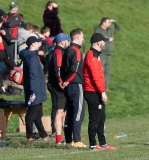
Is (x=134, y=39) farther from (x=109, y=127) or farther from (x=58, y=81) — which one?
(x=58, y=81)

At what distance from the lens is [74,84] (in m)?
12.4

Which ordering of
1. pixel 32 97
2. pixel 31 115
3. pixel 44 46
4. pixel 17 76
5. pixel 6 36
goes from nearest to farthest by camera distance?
pixel 32 97 < pixel 31 115 < pixel 17 76 < pixel 6 36 < pixel 44 46

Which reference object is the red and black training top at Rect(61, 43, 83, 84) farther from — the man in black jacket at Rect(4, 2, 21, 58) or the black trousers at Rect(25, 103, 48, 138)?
the man in black jacket at Rect(4, 2, 21, 58)

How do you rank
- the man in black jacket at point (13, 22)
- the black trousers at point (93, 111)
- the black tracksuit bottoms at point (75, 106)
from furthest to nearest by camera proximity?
the man in black jacket at point (13, 22) → the black tracksuit bottoms at point (75, 106) → the black trousers at point (93, 111)

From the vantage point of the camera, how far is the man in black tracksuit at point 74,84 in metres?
12.3

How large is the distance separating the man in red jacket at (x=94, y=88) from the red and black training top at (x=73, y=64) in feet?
1.16

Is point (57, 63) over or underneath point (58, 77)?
over

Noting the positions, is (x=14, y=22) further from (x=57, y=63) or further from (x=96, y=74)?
(x=96, y=74)

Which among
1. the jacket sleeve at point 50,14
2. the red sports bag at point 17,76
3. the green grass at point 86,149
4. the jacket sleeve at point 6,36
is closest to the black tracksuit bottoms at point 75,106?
the green grass at point 86,149

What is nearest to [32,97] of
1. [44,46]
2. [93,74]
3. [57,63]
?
[57,63]

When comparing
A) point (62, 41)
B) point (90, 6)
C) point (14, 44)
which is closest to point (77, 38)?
point (62, 41)

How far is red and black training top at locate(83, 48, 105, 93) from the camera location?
1175 cm

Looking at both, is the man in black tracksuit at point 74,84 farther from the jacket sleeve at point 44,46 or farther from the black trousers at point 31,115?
the jacket sleeve at point 44,46

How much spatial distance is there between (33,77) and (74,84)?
115 cm
